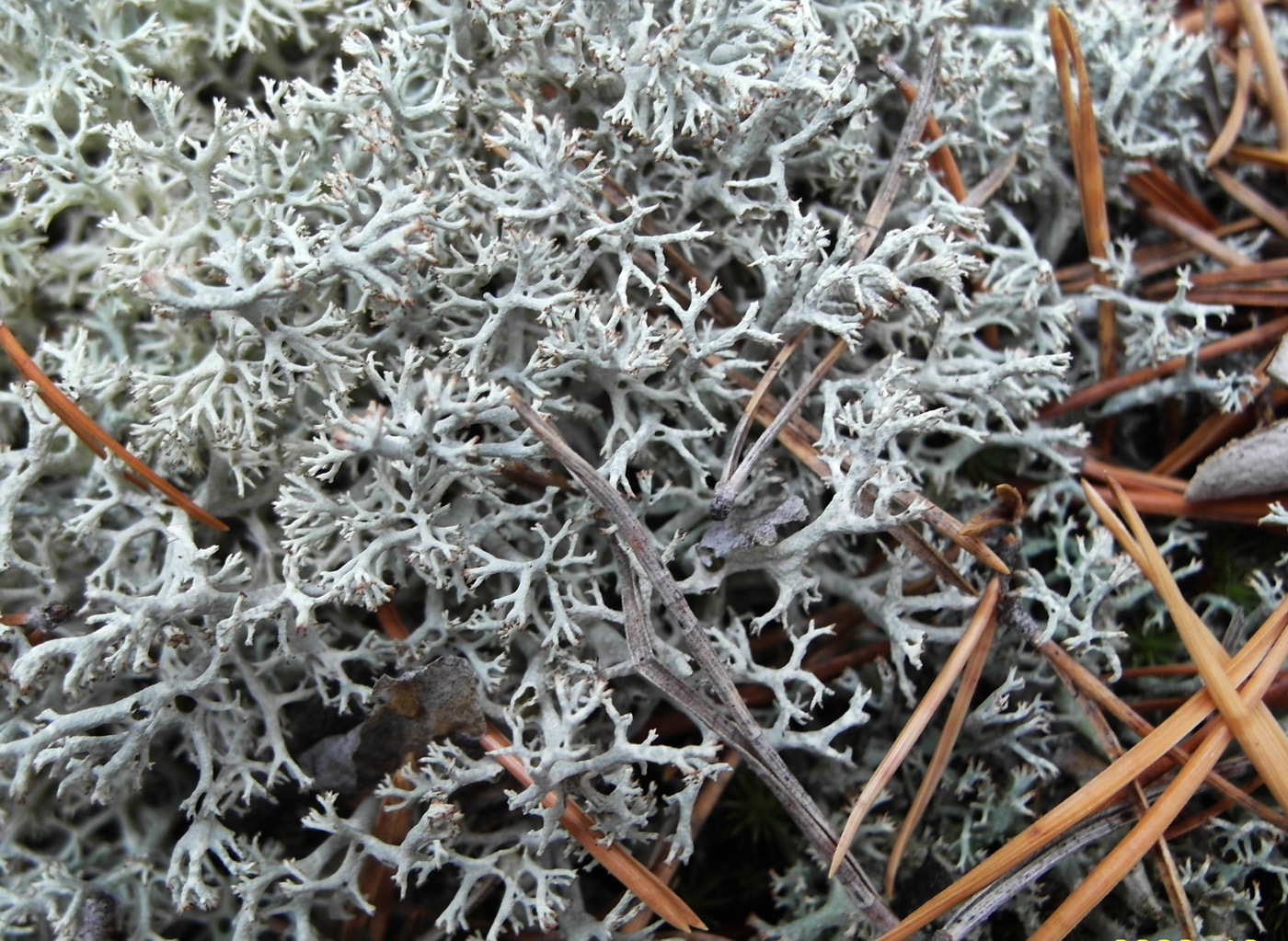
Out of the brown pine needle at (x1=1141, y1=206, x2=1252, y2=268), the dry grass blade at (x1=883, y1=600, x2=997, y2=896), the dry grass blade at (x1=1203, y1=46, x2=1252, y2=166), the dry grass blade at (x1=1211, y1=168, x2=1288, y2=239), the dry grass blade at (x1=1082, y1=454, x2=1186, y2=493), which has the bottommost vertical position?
the dry grass blade at (x1=883, y1=600, x2=997, y2=896)

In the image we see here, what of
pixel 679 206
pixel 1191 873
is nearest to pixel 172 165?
pixel 679 206

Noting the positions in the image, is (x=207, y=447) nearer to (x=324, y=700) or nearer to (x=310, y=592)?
(x=310, y=592)

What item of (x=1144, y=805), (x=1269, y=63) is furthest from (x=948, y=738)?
(x=1269, y=63)

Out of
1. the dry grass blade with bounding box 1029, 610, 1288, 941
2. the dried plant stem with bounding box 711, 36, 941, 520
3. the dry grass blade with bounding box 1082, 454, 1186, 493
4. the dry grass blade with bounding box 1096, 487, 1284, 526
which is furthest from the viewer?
the dry grass blade with bounding box 1082, 454, 1186, 493

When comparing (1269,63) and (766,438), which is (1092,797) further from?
(1269,63)

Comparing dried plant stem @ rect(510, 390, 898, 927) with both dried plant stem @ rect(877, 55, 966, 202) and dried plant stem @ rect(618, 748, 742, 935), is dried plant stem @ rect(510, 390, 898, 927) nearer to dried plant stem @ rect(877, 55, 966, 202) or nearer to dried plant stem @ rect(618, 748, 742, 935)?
dried plant stem @ rect(618, 748, 742, 935)

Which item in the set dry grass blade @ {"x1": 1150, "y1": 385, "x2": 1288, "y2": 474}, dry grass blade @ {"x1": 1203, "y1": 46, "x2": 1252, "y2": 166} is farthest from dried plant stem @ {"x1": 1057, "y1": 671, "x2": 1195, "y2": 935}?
dry grass blade @ {"x1": 1203, "y1": 46, "x2": 1252, "y2": 166}

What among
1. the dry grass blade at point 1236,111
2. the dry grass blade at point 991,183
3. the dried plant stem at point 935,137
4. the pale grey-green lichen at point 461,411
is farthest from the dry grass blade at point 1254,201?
the dried plant stem at point 935,137
